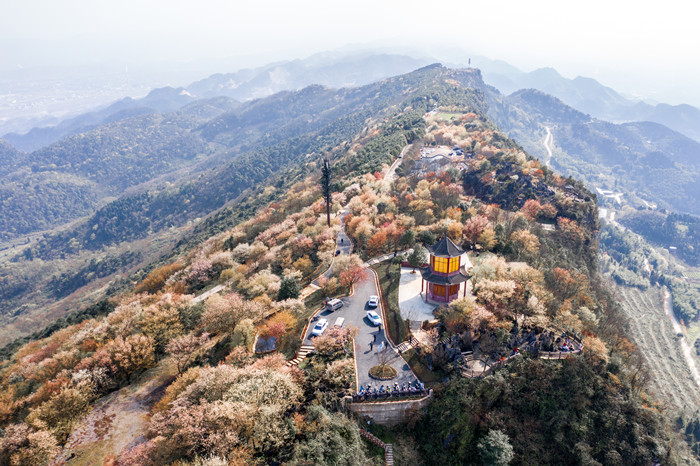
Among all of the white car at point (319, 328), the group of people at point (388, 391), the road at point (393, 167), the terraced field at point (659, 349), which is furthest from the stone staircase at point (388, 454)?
the terraced field at point (659, 349)

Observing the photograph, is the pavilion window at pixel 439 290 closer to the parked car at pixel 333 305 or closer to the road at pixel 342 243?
the parked car at pixel 333 305

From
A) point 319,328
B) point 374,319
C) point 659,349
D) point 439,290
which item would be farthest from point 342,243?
point 659,349

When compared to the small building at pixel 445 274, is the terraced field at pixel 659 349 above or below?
below

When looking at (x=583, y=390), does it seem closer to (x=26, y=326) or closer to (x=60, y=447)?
(x=60, y=447)

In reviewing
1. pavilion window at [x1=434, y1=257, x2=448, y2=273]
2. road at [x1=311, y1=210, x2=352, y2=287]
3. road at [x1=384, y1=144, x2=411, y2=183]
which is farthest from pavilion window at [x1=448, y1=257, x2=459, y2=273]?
road at [x1=384, y1=144, x2=411, y2=183]

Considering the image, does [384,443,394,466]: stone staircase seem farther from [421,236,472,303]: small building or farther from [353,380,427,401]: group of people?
[421,236,472,303]: small building
